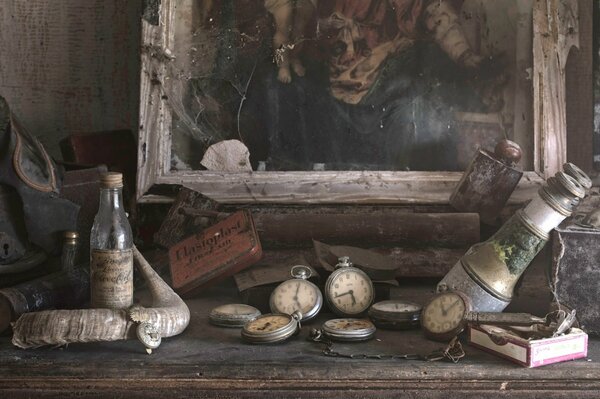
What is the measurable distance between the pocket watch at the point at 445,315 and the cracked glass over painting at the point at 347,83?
806 mm

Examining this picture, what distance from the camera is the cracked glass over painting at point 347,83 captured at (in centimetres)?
253

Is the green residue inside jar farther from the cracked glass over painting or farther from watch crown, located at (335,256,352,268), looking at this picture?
the cracked glass over painting

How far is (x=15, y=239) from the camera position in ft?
6.59

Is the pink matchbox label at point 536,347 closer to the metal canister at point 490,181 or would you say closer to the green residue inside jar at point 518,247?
the green residue inside jar at point 518,247

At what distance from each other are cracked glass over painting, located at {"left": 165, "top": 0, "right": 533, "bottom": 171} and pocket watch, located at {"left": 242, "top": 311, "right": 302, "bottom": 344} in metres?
0.81

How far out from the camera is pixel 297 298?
1.98 meters

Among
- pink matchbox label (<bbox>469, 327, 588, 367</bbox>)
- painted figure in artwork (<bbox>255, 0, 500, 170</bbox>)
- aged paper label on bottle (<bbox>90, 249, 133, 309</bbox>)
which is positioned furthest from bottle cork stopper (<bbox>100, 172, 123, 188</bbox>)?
pink matchbox label (<bbox>469, 327, 588, 367</bbox>)

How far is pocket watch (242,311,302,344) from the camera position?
5.71 feet

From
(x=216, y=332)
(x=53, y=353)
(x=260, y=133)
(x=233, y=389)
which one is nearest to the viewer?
(x=233, y=389)

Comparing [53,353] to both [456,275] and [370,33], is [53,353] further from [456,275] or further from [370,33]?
[370,33]

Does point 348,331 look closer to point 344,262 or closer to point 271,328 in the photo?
point 271,328

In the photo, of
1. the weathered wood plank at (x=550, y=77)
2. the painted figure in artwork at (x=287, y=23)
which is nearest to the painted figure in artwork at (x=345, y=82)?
the painted figure in artwork at (x=287, y=23)

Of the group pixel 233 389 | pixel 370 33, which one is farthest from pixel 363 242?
pixel 233 389

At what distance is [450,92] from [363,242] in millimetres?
650
